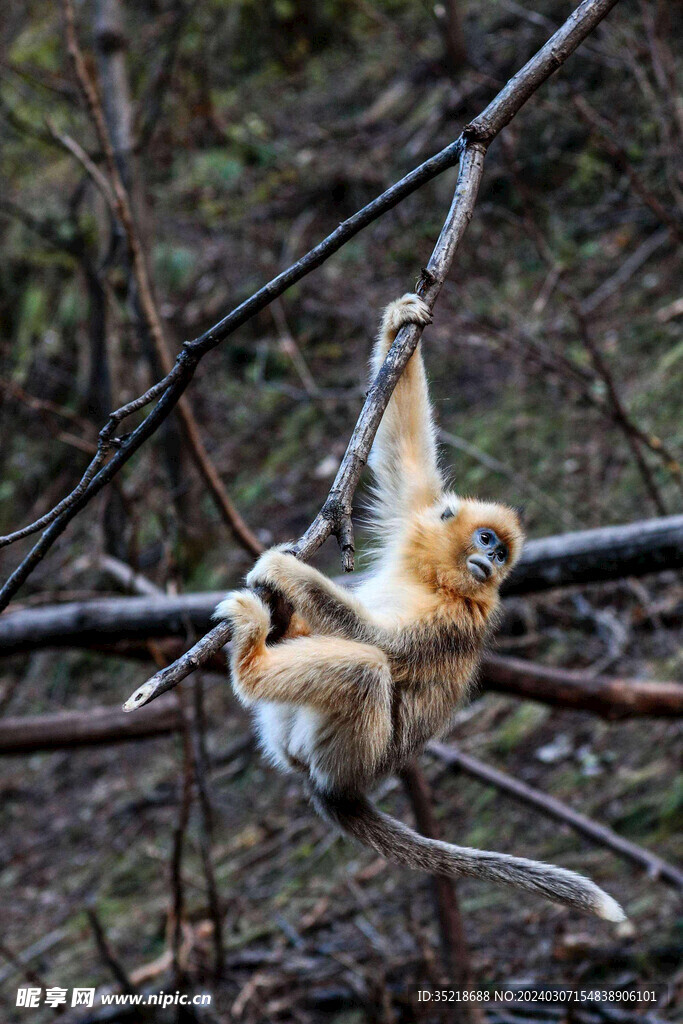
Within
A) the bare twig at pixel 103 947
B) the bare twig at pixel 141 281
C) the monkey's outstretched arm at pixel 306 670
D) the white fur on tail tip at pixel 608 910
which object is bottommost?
the white fur on tail tip at pixel 608 910

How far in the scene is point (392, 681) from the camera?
101 inches

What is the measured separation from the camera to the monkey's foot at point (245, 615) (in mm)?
2189

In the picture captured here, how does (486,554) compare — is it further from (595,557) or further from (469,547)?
(595,557)

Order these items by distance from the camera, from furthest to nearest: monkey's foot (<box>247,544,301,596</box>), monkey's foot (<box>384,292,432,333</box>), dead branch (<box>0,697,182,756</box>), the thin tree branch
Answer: dead branch (<box>0,697,182,756</box>)
the thin tree branch
monkey's foot (<box>384,292,432,333</box>)
monkey's foot (<box>247,544,301,596</box>)

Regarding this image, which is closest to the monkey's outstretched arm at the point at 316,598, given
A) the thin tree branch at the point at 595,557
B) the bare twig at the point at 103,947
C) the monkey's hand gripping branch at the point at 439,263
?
the monkey's hand gripping branch at the point at 439,263

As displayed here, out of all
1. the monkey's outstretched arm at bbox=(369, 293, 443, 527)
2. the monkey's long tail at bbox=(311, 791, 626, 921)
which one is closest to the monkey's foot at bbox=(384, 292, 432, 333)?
the monkey's outstretched arm at bbox=(369, 293, 443, 527)

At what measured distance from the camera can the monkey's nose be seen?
280cm

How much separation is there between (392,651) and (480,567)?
0.45 meters

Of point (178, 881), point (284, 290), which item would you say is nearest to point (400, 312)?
point (284, 290)

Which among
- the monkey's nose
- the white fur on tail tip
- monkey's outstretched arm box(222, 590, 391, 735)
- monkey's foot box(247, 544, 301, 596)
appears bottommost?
the white fur on tail tip

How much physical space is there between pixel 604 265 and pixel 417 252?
69.6 inches

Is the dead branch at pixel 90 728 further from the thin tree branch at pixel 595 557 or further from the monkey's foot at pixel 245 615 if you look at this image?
the monkey's foot at pixel 245 615

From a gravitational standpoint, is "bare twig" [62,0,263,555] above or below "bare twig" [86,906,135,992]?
above

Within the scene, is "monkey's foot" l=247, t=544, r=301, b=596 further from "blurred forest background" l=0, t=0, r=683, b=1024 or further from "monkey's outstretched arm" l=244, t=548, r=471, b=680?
"blurred forest background" l=0, t=0, r=683, b=1024
